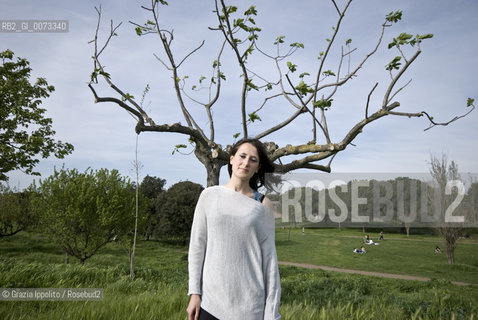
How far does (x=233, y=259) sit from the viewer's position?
8.18 feet

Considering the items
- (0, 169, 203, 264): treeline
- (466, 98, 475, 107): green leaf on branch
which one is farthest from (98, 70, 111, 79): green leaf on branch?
(0, 169, 203, 264): treeline

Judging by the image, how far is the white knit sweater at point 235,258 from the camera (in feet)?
8.00

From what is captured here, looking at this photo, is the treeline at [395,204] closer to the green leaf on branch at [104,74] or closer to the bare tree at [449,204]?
the bare tree at [449,204]

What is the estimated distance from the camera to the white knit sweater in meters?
2.44

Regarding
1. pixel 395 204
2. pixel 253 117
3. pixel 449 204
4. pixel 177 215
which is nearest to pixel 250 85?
pixel 253 117

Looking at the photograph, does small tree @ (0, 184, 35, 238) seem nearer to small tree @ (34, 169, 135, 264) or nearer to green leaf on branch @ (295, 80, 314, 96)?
small tree @ (34, 169, 135, 264)

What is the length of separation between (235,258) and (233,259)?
0.02m

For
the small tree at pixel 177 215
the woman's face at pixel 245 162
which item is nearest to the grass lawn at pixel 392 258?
the small tree at pixel 177 215

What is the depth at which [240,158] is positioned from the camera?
110 inches

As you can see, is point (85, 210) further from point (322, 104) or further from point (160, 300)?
point (322, 104)

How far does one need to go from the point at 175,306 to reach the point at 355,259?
27.3m

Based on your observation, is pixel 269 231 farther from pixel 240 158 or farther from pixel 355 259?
pixel 355 259

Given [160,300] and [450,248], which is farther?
[450,248]

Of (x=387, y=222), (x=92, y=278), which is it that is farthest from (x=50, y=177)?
(x=387, y=222)
